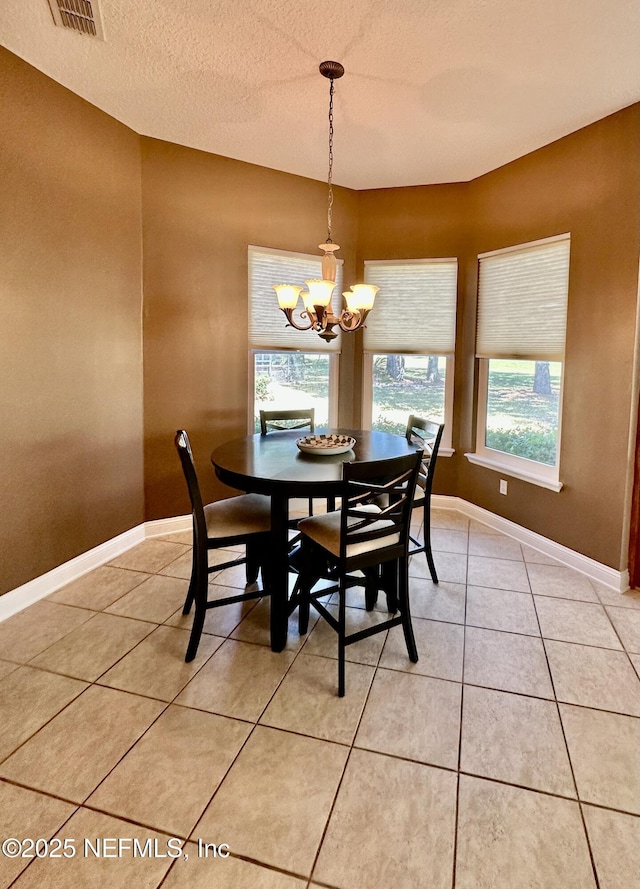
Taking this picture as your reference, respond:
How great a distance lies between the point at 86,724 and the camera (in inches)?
74.9

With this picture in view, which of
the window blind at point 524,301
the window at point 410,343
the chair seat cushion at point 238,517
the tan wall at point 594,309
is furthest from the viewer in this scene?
the window at point 410,343

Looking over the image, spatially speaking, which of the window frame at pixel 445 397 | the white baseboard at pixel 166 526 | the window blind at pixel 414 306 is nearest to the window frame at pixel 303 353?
the window frame at pixel 445 397

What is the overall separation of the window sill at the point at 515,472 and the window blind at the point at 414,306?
936 mm

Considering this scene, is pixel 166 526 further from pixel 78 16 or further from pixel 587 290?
pixel 587 290

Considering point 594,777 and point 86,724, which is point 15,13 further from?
point 594,777

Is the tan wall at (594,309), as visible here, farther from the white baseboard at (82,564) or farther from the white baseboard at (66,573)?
the white baseboard at (66,573)

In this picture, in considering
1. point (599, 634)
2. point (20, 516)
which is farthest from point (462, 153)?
point (20, 516)

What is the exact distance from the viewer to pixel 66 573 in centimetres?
304

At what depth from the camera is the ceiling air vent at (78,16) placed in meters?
2.13

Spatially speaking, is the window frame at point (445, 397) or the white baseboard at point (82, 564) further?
the window frame at point (445, 397)

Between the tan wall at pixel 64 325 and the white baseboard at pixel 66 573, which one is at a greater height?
the tan wall at pixel 64 325

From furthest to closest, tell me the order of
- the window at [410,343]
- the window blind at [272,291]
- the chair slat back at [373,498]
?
Result: the window at [410,343], the window blind at [272,291], the chair slat back at [373,498]

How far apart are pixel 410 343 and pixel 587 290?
1531 mm

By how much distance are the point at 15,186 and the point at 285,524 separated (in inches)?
86.0
